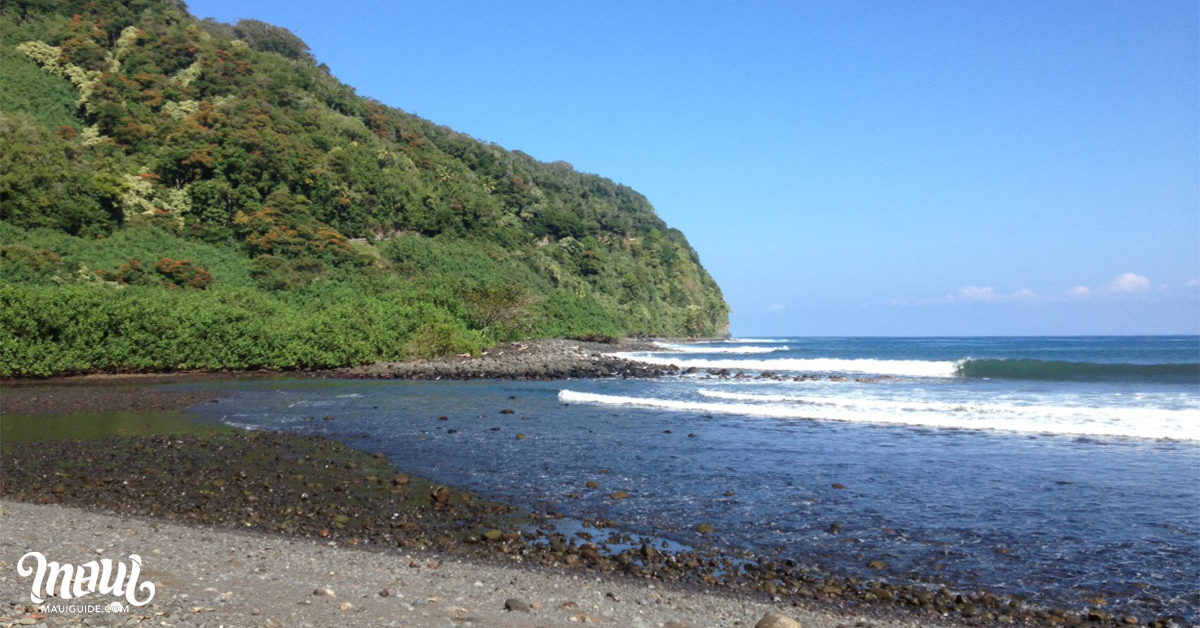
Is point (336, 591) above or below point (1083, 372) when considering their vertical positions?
below

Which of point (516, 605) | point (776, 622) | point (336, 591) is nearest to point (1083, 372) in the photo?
point (776, 622)

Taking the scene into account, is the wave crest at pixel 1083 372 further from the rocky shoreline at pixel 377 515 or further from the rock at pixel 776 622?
the rock at pixel 776 622

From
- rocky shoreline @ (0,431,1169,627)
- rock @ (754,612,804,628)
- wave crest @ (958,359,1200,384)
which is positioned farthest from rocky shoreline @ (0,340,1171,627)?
wave crest @ (958,359,1200,384)

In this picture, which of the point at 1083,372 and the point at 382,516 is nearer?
the point at 382,516

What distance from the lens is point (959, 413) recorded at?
20266mm

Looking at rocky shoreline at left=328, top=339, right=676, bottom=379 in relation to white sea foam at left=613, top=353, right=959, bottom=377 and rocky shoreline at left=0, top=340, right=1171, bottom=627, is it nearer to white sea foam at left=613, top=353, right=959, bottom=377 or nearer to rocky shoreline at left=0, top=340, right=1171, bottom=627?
white sea foam at left=613, top=353, right=959, bottom=377

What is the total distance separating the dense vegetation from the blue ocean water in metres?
12.3

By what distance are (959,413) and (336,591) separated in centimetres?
1853

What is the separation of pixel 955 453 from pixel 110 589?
13377mm

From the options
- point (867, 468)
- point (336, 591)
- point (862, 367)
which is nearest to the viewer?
point (336, 591)

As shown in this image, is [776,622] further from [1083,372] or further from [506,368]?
[1083,372]

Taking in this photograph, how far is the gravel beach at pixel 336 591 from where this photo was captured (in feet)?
17.5

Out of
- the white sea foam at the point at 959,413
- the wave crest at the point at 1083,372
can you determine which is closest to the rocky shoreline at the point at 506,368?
the white sea foam at the point at 959,413

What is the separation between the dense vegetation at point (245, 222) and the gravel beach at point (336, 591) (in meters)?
30.1
